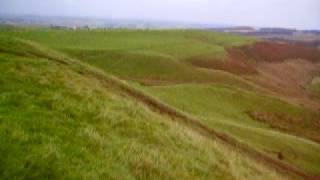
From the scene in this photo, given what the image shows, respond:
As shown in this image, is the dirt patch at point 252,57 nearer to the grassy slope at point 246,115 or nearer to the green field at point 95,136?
the grassy slope at point 246,115

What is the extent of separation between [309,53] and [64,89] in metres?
103

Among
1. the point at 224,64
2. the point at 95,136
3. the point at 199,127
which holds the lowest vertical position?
the point at 224,64

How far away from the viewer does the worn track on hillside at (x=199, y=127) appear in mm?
25031

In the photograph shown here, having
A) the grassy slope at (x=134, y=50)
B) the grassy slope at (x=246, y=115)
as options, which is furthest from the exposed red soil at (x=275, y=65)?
the grassy slope at (x=246, y=115)

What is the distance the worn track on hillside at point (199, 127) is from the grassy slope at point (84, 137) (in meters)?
2.25

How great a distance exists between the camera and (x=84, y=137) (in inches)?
587

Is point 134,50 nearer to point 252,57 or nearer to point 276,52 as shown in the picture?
point 252,57

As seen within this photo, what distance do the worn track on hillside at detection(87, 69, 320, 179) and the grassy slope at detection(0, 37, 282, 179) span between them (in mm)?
2252

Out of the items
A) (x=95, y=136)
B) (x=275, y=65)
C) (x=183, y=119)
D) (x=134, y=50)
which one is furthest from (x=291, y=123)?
(x=275, y=65)

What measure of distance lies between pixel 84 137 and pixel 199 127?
12.0 metres

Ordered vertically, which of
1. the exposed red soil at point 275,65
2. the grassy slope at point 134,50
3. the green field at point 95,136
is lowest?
the exposed red soil at point 275,65

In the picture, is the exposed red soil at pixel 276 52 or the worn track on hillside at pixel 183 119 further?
the exposed red soil at pixel 276 52

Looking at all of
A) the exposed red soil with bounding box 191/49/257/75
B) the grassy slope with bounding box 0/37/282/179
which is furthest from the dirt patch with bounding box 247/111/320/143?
the exposed red soil with bounding box 191/49/257/75

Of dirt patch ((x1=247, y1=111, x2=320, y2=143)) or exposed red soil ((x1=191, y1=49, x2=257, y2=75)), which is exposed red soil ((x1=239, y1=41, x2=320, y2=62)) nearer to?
exposed red soil ((x1=191, y1=49, x2=257, y2=75))
